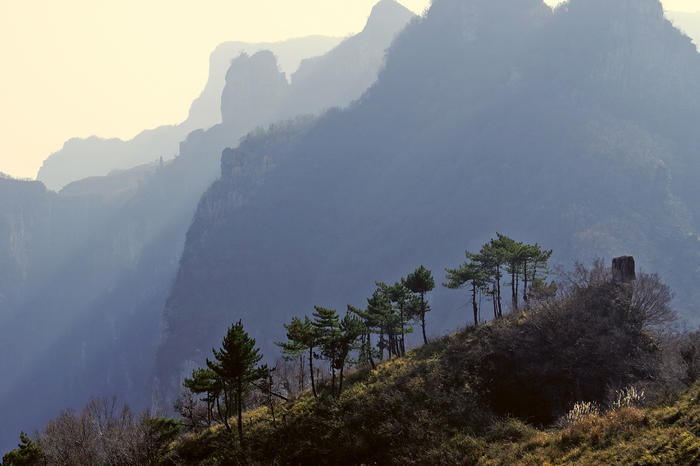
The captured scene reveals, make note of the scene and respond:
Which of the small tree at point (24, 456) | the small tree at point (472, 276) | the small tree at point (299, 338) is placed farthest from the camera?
the small tree at point (472, 276)

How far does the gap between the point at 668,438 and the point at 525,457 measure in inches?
281

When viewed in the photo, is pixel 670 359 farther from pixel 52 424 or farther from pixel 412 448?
pixel 52 424

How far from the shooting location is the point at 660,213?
169 metres

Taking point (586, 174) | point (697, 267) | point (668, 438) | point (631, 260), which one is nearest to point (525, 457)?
point (668, 438)

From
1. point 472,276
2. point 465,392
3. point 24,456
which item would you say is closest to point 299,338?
point 465,392

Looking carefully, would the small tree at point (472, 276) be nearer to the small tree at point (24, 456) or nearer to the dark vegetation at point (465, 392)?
the dark vegetation at point (465, 392)

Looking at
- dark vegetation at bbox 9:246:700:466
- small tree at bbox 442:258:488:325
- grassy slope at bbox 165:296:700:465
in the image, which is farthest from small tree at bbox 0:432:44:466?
small tree at bbox 442:258:488:325

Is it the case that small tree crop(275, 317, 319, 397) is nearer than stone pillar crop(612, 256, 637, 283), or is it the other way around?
small tree crop(275, 317, 319, 397)

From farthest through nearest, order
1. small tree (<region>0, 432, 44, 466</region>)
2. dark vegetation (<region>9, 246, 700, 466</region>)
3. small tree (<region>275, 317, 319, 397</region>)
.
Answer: small tree (<region>0, 432, 44, 466</region>), small tree (<region>275, 317, 319, 397</region>), dark vegetation (<region>9, 246, 700, 466</region>)

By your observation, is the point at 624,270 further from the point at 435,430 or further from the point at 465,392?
the point at 435,430

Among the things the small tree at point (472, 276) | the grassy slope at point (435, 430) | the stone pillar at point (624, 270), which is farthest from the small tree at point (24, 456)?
the stone pillar at point (624, 270)

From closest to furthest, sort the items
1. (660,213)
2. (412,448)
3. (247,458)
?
(412,448) → (247,458) → (660,213)

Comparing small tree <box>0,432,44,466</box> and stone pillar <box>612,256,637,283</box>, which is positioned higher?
stone pillar <box>612,256,637,283</box>

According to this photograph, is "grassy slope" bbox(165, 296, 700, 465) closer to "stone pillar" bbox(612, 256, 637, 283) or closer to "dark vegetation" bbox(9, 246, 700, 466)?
"dark vegetation" bbox(9, 246, 700, 466)
